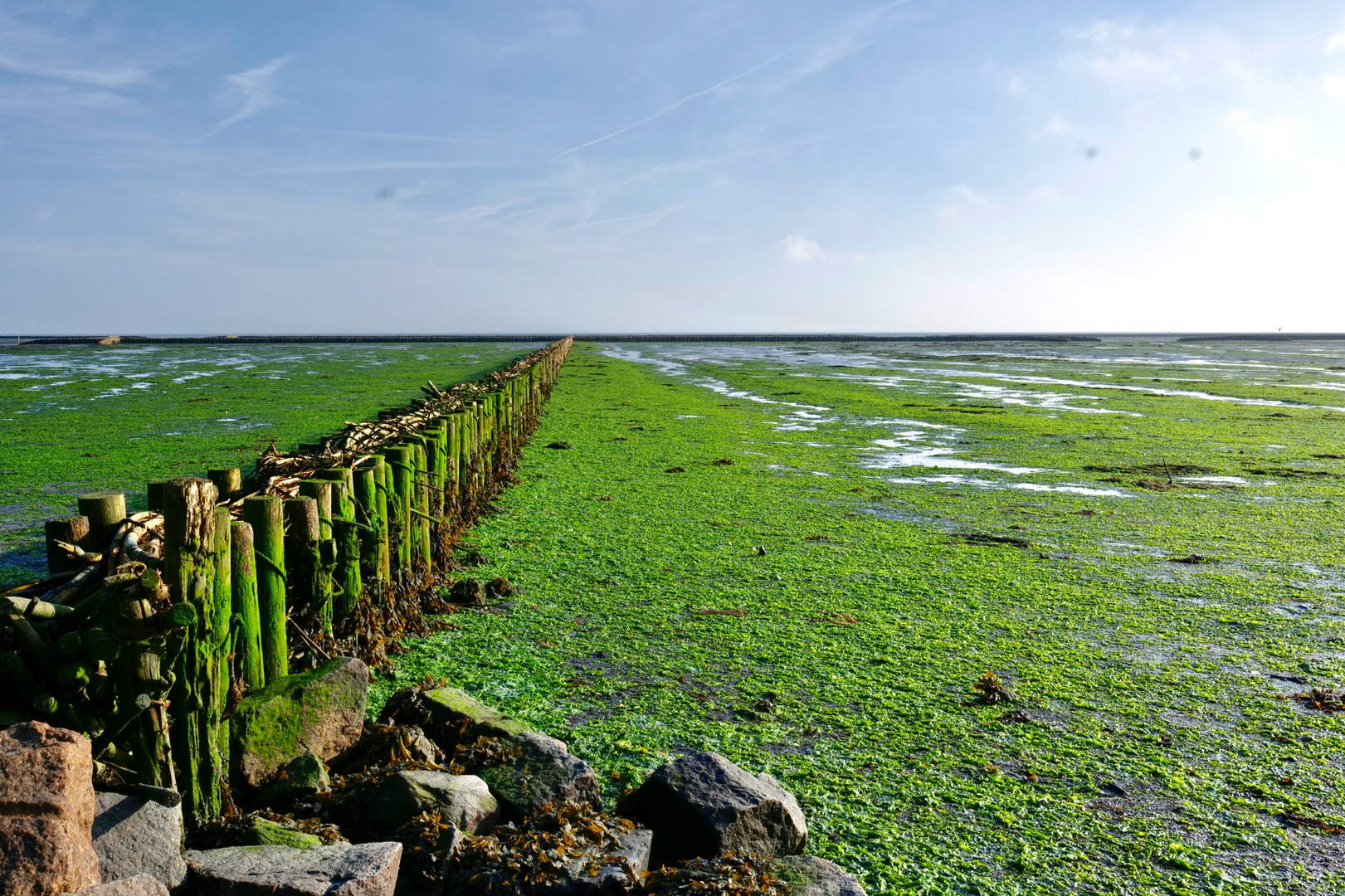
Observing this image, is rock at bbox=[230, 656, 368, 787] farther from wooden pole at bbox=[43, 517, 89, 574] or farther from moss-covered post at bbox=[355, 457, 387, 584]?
moss-covered post at bbox=[355, 457, 387, 584]

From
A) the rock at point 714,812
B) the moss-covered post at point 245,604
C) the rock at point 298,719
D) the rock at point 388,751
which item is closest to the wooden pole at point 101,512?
the moss-covered post at point 245,604

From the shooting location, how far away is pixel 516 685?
452cm

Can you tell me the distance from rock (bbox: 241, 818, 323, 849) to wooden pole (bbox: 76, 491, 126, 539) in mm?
1323

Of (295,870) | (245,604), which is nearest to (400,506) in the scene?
(245,604)

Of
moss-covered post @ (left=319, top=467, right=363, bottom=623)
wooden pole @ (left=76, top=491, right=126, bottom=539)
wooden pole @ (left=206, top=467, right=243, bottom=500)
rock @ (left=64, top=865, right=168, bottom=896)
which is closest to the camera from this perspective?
rock @ (left=64, top=865, right=168, bottom=896)

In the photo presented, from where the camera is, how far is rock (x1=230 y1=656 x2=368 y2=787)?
3.08 m

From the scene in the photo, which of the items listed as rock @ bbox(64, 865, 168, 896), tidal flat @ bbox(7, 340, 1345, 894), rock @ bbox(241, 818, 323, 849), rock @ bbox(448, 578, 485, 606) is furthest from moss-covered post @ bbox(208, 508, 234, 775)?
rock @ bbox(448, 578, 485, 606)

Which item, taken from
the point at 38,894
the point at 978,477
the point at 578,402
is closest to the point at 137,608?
the point at 38,894

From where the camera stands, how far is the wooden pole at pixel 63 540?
3.04 m

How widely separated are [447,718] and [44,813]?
60.3 inches

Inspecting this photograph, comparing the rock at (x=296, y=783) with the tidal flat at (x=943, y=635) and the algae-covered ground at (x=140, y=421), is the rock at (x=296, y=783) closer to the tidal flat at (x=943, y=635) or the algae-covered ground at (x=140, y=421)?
the tidal flat at (x=943, y=635)

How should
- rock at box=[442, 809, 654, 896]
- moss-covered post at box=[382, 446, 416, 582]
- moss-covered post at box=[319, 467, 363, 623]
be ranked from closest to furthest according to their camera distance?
rock at box=[442, 809, 654, 896] → moss-covered post at box=[319, 467, 363, 623] → moss-covered post at box=[382, 446, 416, 582]

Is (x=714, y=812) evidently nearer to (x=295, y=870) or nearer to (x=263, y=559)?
(x=295, y=870)

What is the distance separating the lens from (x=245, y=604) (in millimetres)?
3346
